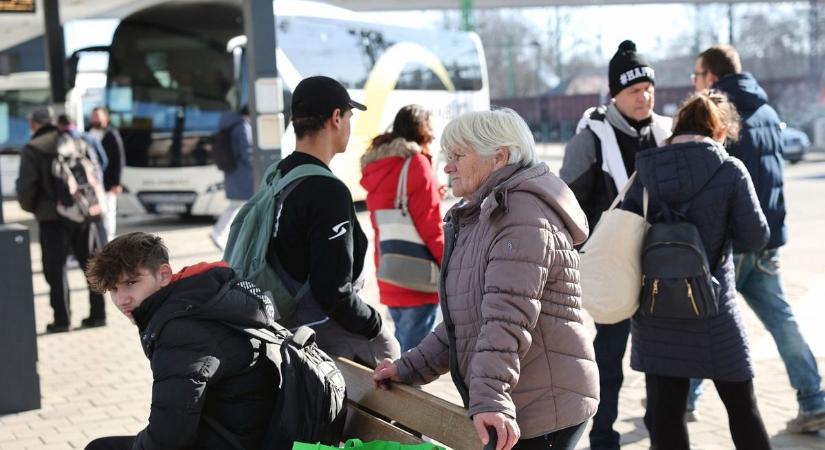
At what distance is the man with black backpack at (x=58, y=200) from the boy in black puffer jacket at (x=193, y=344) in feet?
21.4

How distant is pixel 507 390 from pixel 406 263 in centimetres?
291

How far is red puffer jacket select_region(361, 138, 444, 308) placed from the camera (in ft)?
19.0

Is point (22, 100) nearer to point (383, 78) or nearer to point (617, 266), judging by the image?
point (383, 78)

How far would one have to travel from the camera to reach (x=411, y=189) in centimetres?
580

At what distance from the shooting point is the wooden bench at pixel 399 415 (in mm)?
3075

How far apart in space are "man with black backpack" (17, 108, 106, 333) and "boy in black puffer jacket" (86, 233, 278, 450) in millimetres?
6537

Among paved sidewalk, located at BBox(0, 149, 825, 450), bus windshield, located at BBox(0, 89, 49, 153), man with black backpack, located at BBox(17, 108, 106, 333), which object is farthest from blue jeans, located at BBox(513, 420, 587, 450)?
bus windshield, located at BBox(0, 89, 49, 153)

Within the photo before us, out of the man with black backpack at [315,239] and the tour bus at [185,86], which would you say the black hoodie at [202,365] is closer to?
the man with black backpack at [315,239]

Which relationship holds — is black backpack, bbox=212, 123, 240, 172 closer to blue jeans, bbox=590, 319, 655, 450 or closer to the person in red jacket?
the person in red jacket

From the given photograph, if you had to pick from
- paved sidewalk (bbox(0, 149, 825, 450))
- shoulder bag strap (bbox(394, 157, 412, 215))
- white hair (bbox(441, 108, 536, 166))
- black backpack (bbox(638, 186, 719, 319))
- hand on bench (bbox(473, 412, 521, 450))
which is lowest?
paved sidewalk (bbox(0, 149, 825, 450))

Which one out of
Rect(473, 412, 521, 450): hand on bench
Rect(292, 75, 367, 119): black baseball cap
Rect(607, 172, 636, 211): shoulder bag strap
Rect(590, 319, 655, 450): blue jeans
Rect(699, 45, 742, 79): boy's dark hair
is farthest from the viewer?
Rect(699, 45, 742, 79): boy's dark hair

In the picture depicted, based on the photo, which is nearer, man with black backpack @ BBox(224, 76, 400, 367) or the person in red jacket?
man with black backpack @ BBox(224, 76, 400, 367)

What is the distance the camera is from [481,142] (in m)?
3.14

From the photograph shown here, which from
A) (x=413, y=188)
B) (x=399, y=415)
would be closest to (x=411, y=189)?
(x=413, y=188)
